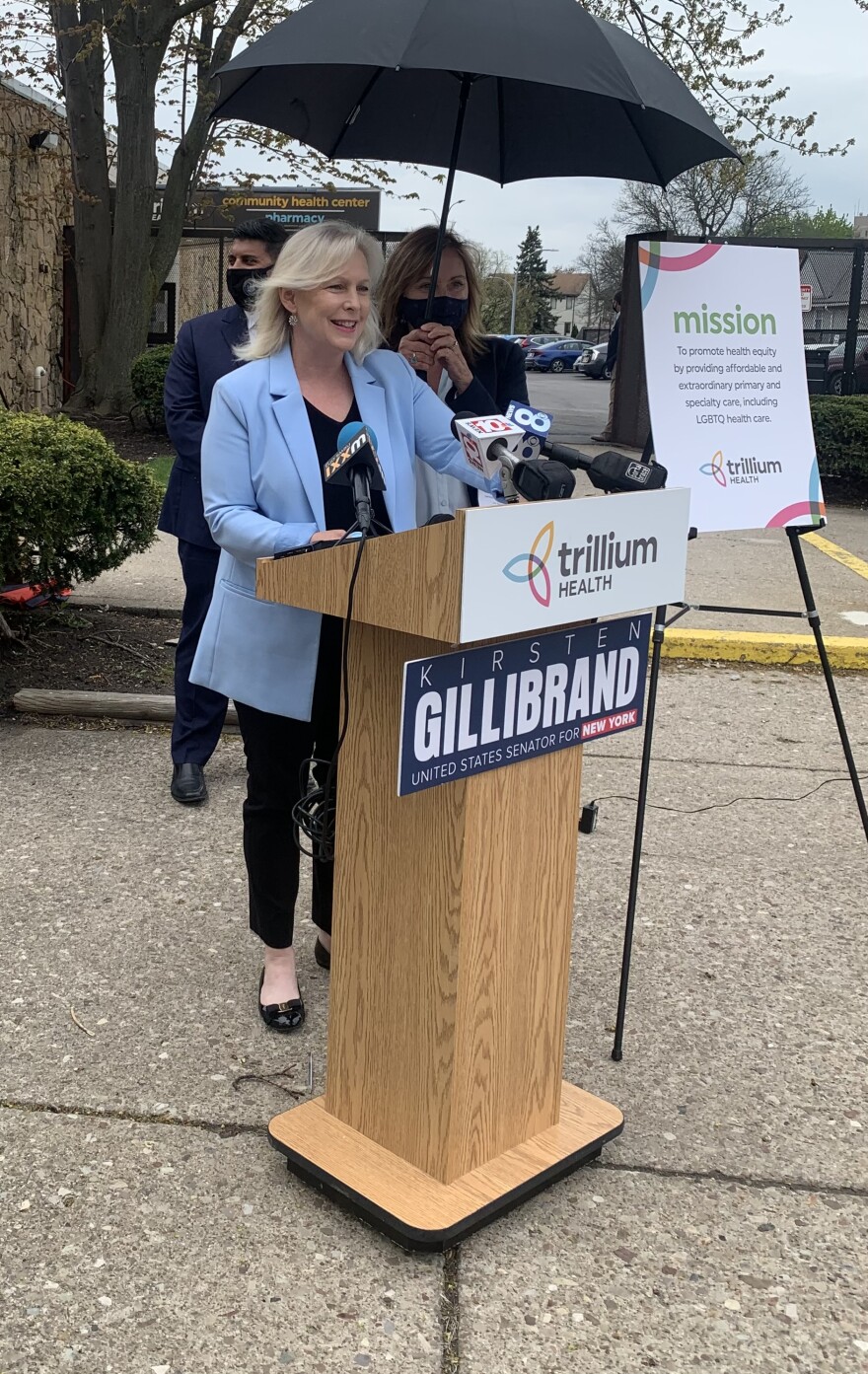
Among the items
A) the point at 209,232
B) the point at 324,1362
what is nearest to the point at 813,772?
the point at 324,1362

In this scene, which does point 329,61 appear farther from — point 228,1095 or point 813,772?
point 813,772

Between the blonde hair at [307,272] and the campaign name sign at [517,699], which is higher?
the blonde hair at [307,272]

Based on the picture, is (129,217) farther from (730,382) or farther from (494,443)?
(494,443)

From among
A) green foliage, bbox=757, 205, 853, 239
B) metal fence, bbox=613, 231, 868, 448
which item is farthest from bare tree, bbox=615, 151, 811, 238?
metal fence, bbox=613, 231, 868, 448

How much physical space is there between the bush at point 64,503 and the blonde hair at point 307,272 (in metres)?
2.32

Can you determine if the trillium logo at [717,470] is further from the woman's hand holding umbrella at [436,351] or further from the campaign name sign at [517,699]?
the campaign name sign at [517,699]

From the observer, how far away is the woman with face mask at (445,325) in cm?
352

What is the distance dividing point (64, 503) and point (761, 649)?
3609 millimetres

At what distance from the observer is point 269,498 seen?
2.78 metres

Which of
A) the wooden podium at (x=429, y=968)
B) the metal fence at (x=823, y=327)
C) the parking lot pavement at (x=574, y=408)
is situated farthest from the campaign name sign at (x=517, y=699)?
the metal fence at (x=823, y=327)

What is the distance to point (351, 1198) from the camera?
242 cm

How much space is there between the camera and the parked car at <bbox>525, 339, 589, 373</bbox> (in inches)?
2270

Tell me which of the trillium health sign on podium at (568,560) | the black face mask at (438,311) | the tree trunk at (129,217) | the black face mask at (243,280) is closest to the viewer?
the trillium health sign on podium at (568,560)

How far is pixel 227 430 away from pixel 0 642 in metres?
3.68
